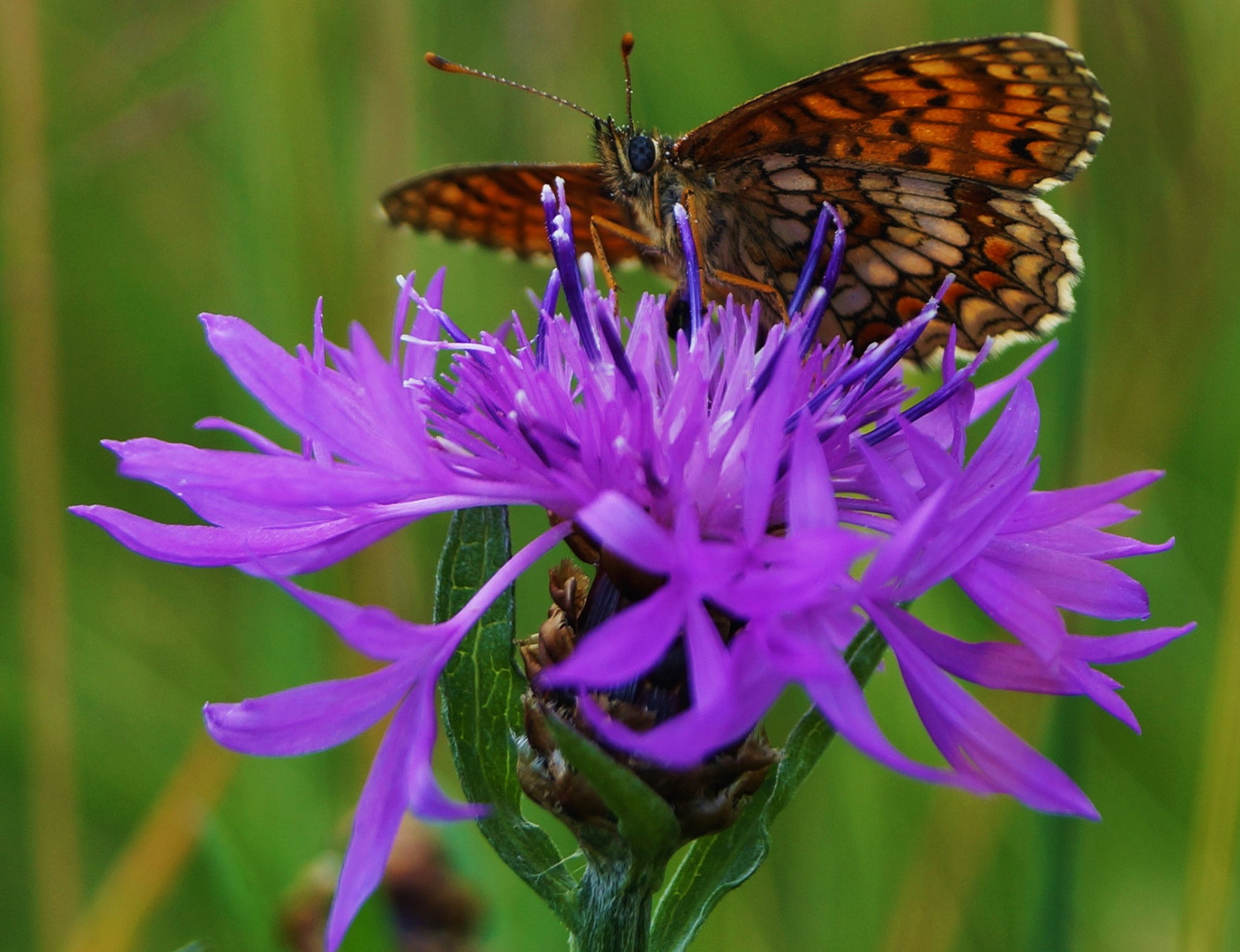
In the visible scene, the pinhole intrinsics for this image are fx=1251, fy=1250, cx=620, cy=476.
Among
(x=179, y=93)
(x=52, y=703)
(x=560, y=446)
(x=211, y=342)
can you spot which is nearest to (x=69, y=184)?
(x=179, y=93)

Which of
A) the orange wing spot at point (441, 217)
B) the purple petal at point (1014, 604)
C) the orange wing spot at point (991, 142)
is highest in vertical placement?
the orange wing spot at point (991, 142)

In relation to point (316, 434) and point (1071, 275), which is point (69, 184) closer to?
point (316, 434)

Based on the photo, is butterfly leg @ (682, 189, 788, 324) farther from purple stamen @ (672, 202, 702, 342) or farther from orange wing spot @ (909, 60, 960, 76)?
orange wing spot @ (909, 60, 960, 76)

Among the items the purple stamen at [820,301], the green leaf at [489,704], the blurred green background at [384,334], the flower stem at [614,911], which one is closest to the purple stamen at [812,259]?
the purple stamen at [820,301]

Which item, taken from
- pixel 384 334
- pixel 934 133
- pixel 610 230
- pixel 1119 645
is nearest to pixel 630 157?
pixel 610 230

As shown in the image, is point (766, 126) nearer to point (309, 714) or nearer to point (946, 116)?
A: point (946, 116)

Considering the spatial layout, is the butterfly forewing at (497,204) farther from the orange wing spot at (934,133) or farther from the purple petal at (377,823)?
the purple petal at (377,823)

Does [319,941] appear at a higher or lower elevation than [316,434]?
lower
